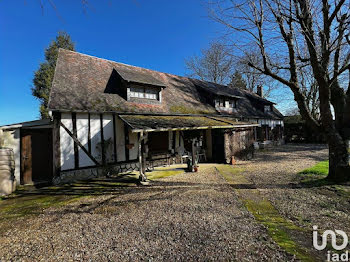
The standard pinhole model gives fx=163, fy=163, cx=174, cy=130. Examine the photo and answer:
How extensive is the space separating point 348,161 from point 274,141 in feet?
42.8

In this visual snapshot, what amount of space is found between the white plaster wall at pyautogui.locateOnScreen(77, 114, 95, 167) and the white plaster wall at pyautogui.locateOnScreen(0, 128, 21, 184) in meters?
2.15

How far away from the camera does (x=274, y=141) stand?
56.9 feet

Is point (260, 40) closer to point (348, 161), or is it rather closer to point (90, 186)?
point (348, 161)

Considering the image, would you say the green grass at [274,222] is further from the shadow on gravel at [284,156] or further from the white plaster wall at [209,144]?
the shadow on gravel at [284,156]

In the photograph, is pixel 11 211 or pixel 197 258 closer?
pixel 197 258

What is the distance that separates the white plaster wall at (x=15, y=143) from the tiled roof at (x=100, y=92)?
1.88m

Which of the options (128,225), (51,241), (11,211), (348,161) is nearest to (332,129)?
(348,161)

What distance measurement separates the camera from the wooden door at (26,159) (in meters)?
6.44

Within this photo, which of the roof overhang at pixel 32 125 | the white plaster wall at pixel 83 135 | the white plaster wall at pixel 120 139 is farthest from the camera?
the white plaster wall at pixel 120 139

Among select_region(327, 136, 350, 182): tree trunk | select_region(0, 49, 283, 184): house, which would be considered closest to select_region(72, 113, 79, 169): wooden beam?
select_region(0, 49, 283, 184): house

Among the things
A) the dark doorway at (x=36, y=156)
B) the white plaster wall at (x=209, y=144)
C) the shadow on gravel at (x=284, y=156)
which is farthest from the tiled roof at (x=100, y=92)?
the shadow on gravel at (x=284, y=156)

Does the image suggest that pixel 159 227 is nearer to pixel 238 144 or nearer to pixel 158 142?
pixel 158 142

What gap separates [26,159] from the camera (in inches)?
257

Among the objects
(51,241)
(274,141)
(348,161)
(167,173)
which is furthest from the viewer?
(274,141)
